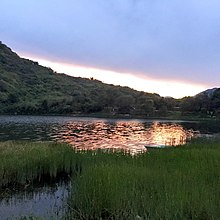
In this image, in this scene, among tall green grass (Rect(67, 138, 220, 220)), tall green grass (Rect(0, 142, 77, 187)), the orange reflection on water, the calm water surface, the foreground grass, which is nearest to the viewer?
tall green grass (Rect(67, 138, 220, 220))

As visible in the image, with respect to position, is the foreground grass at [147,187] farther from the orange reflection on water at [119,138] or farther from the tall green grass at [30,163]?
the orange reflection on water at [119,138]

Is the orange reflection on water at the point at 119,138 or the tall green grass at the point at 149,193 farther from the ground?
the tall green grass at the point at 149,193

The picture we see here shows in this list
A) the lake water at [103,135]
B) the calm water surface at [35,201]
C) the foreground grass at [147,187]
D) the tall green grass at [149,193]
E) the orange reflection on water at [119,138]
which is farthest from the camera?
the lake water at [103,135]

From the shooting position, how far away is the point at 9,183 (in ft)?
55.3

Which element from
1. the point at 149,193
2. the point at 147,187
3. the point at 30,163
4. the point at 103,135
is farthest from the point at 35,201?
the point at 103,135

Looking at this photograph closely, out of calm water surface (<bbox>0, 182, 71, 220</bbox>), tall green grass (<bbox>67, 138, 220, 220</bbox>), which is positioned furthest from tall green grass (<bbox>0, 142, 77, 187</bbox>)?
tall green grass (<bbox>67, 138, 220, 220</bbox>)

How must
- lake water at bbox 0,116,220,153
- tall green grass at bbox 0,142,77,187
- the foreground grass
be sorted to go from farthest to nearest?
lake water at bbox 0,116,220,153, tall green grass at bbox 0,142,77,187, the foreground grass

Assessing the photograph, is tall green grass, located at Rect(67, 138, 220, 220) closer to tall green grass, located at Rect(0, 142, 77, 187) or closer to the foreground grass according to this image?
the foreground grass

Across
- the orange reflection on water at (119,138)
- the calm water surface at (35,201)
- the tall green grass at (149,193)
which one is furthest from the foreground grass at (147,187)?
the orange reflection on water at (119,138)

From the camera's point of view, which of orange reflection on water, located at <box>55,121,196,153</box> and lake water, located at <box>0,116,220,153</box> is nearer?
orange reflection on water, located at <box>55,121,196,153</box>

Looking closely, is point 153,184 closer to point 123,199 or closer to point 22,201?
point 123,199

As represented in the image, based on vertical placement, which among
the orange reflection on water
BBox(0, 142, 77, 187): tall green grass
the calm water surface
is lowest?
the calm water surface

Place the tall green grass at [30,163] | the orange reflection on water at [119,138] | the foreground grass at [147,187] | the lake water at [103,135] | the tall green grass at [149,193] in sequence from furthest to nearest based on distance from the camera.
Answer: the lake water at [103,135] < the orange reflection on water at [119,138] < the tall green grass at [30,163] < the foreground grass at [147,187] < the tall green grass at [149,193]

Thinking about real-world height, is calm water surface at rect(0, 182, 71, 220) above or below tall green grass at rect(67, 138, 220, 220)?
below
